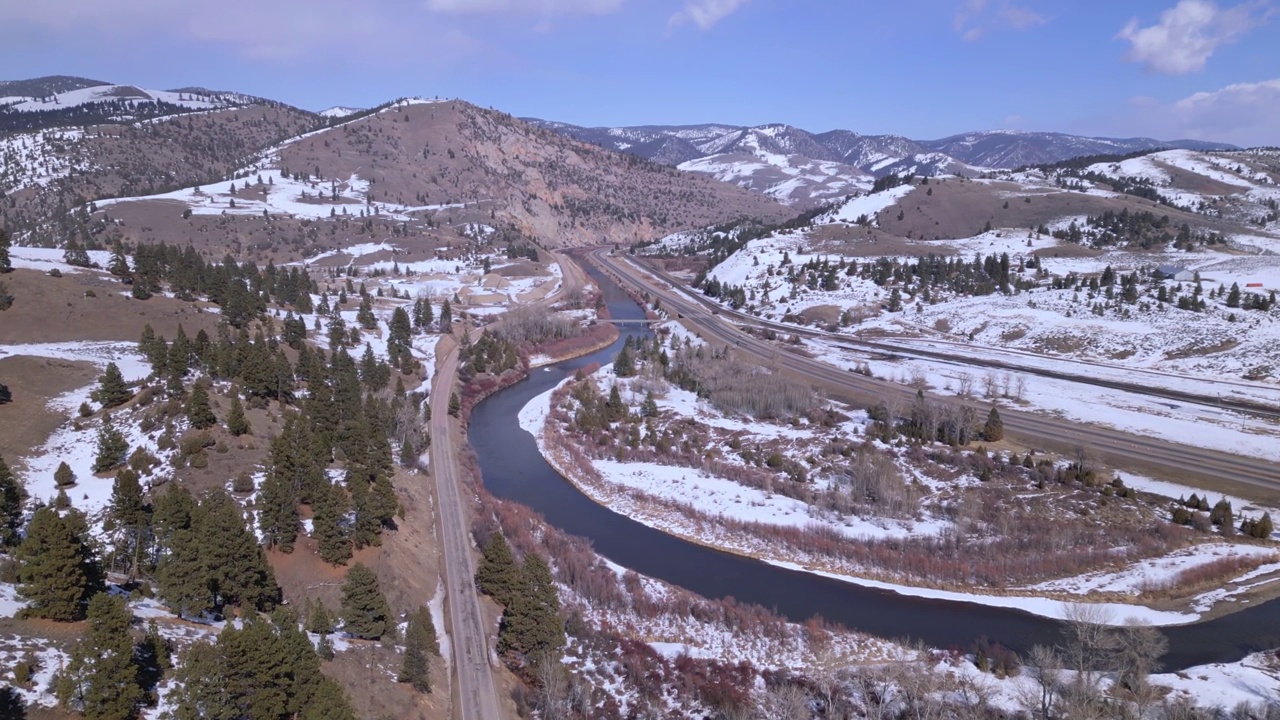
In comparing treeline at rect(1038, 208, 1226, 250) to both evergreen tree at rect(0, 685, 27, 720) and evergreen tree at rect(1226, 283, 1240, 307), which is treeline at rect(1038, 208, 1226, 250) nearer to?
evergreen tree at rect(1226, 283, 1240, 307)

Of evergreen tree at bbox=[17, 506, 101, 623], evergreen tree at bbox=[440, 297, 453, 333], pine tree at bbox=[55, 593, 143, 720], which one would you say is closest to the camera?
pine tree at bbox=[55, 593, 143, 720]

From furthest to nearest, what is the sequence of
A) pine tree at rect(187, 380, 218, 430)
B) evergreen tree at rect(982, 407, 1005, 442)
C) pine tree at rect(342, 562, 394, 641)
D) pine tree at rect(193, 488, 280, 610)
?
evergreen tree at rect(982, 407, 1005, 442)
pine tree at rect(187, 380, 218, 430)
pine tree at rect(342, 562, 394, 641)
pine tree at rect(193, 488, 280, 610)

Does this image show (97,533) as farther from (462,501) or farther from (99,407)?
(462,501)

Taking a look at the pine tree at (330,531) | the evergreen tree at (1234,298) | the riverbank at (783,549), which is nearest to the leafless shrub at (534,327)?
the riverbank at (783,549)

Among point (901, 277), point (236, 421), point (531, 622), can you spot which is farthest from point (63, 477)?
point (901, 277)

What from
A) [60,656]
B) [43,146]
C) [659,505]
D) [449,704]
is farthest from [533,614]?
[43,146]

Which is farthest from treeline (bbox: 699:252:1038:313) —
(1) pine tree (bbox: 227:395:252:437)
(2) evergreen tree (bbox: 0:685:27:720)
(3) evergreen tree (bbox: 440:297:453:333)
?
(2) evergreen tree (bbox: 0:685:27:720)
